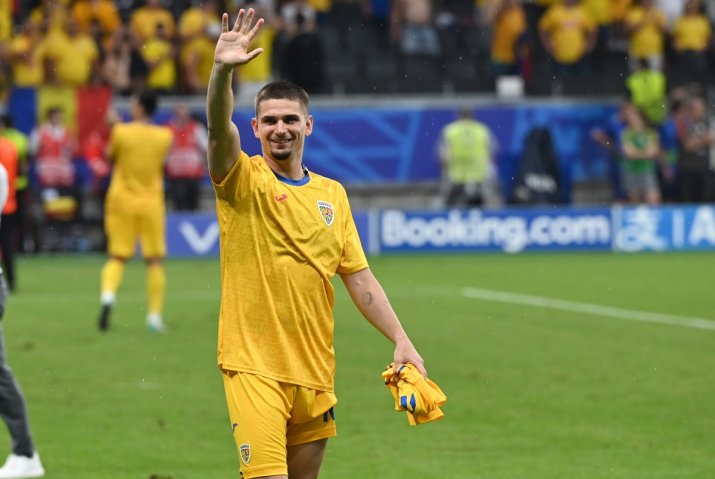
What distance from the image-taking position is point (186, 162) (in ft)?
85.5

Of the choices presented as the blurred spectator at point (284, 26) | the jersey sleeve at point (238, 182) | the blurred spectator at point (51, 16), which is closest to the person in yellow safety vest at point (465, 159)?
the blurred spectator at point (284, 26)

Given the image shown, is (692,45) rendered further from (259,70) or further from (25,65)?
(25,65)

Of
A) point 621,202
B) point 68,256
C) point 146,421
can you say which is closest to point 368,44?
point 621,202

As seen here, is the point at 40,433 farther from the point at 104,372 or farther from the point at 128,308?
the point at 128,308

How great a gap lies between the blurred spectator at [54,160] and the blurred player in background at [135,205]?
908 cm

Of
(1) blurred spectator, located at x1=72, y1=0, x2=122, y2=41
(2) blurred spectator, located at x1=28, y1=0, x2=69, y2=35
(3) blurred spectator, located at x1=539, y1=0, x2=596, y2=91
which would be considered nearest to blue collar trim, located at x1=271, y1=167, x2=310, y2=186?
(2) blurred spectator, located at x1=28, y1=0, x2=69, y2=35

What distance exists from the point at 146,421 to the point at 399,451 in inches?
79.9

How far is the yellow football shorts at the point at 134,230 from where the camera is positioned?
15.8 metres

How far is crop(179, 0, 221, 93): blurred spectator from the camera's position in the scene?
86.9 feet

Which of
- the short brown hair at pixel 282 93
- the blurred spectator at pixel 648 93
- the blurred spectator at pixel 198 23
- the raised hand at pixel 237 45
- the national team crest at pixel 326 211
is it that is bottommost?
the blurred spectator at pixel 648 93

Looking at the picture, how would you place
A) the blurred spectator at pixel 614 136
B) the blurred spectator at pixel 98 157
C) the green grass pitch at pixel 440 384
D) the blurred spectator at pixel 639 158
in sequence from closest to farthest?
1. the green grass pitch at pixel 440 384
2. the blurred spectator at pixel 98 157
3. the blurred spectator at pixel 639 158
4. the blurred spectator at pixel 614 136

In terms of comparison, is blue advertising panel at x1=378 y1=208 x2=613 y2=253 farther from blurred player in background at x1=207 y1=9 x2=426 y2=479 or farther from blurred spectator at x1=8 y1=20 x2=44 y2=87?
blurred player in background at x1=207 y1=9 x2=426 y2=479

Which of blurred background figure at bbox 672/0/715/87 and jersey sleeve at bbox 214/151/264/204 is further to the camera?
blurred background figure at bbox 672/0/715/87

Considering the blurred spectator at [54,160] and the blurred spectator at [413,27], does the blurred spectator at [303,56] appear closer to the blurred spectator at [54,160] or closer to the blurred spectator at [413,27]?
the blurred spectator at [413,27]
